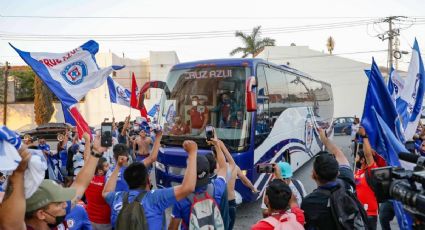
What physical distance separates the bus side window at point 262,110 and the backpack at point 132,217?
4931 millimetres

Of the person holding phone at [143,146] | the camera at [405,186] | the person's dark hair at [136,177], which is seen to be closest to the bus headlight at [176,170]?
the person holding phone at [143,146]

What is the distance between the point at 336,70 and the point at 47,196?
1528 inches

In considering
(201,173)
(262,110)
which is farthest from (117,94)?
(201,173)

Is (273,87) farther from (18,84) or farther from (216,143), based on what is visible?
(18,84)

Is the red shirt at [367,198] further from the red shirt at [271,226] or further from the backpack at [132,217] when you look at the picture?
the backpack at [132,217]

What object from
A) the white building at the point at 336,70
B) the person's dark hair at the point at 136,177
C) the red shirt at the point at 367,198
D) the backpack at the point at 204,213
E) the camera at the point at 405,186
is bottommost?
the red shirt at the point at 367,198

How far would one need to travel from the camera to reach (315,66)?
3866 centimetres

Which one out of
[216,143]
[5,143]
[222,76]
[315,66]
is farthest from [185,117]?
[315,66]

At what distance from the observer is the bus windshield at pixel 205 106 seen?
743cm

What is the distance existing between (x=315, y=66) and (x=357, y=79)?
169 inches

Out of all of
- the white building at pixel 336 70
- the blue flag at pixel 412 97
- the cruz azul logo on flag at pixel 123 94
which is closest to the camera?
the blue flag at pixel 412 97

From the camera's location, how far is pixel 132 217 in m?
2.85

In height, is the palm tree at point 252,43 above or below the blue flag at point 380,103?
above

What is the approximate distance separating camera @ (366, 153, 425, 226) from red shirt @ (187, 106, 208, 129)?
18.0 ft
